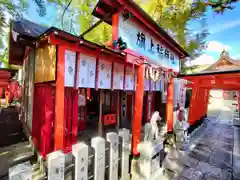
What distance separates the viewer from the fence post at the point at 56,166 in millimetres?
2424

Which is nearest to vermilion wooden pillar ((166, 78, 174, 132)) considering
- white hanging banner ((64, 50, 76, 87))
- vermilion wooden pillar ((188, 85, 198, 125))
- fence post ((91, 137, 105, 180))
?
vermilion wooden pillar ((188, 85, 198, 125))

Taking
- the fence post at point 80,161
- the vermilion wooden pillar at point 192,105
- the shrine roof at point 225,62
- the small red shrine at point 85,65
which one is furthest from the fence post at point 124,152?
the shrine roof at point 225,62

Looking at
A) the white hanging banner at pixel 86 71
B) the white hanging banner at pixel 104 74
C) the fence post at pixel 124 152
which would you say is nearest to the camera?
the fence post at pixel 124 152

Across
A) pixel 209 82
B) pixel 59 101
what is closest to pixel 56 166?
pixel 59 101

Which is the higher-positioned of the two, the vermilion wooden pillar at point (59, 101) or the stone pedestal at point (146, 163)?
the vermilion wooden pillar at point (59, 101)

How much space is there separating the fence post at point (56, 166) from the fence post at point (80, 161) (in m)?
0.29

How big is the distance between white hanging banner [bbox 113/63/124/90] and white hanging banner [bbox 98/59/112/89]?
0.31 meters

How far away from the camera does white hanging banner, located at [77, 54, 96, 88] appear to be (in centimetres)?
480

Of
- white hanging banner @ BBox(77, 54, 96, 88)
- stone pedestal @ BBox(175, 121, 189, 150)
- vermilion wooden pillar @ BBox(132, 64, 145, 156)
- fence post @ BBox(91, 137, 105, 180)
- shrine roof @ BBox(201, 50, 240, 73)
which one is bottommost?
stone pedestal @ BBox(175, 121, 189, 150)

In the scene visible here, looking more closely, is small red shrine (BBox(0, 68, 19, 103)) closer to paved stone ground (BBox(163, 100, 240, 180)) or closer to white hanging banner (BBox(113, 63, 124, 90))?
white hanging banner (BBox(113, 63, 124, 90))

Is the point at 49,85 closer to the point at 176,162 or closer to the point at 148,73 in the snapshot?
the point at 148,73

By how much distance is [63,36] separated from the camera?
12.7 feet

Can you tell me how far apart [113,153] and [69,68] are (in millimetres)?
2810

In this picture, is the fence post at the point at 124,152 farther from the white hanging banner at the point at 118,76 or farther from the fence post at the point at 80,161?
the white hanging banner at the point at 118,76
